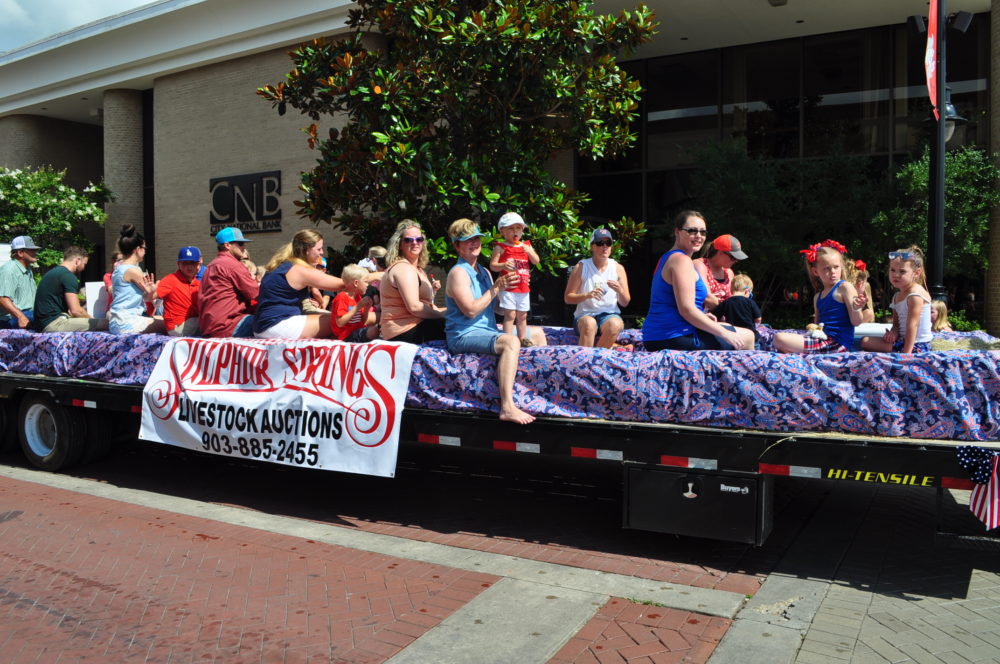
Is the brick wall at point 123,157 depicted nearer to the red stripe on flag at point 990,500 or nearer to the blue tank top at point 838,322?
the blue tank top at point 838,322

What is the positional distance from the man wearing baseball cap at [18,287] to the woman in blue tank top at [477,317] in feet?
19.4

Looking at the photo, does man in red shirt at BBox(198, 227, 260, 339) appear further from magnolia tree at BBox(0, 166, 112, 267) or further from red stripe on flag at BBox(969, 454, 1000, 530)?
magnolia tree at BBox(0, 166, 112, 267)

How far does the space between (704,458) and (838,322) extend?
72.1 inches

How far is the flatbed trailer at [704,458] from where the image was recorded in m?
4.50

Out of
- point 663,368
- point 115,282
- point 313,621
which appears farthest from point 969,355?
point 115,282

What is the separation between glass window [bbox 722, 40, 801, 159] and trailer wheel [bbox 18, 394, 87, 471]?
598 inches

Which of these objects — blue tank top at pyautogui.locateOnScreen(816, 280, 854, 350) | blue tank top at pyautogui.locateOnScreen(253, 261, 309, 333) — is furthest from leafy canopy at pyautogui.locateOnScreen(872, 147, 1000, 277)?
blue tank top at pyautogui.locateOnScreen(253, 261, 309, 333)

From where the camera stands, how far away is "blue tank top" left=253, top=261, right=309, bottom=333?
6.97 metres

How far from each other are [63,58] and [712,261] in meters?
24.6

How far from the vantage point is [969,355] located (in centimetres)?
454

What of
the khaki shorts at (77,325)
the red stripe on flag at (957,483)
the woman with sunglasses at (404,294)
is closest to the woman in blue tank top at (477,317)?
the woman with sunglasses at (404,294)

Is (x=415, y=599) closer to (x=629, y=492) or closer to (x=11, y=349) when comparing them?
(x=629, y=492)

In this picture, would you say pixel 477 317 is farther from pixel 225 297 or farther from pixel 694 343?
pixel 225 297

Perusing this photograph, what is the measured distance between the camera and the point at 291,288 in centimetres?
702
